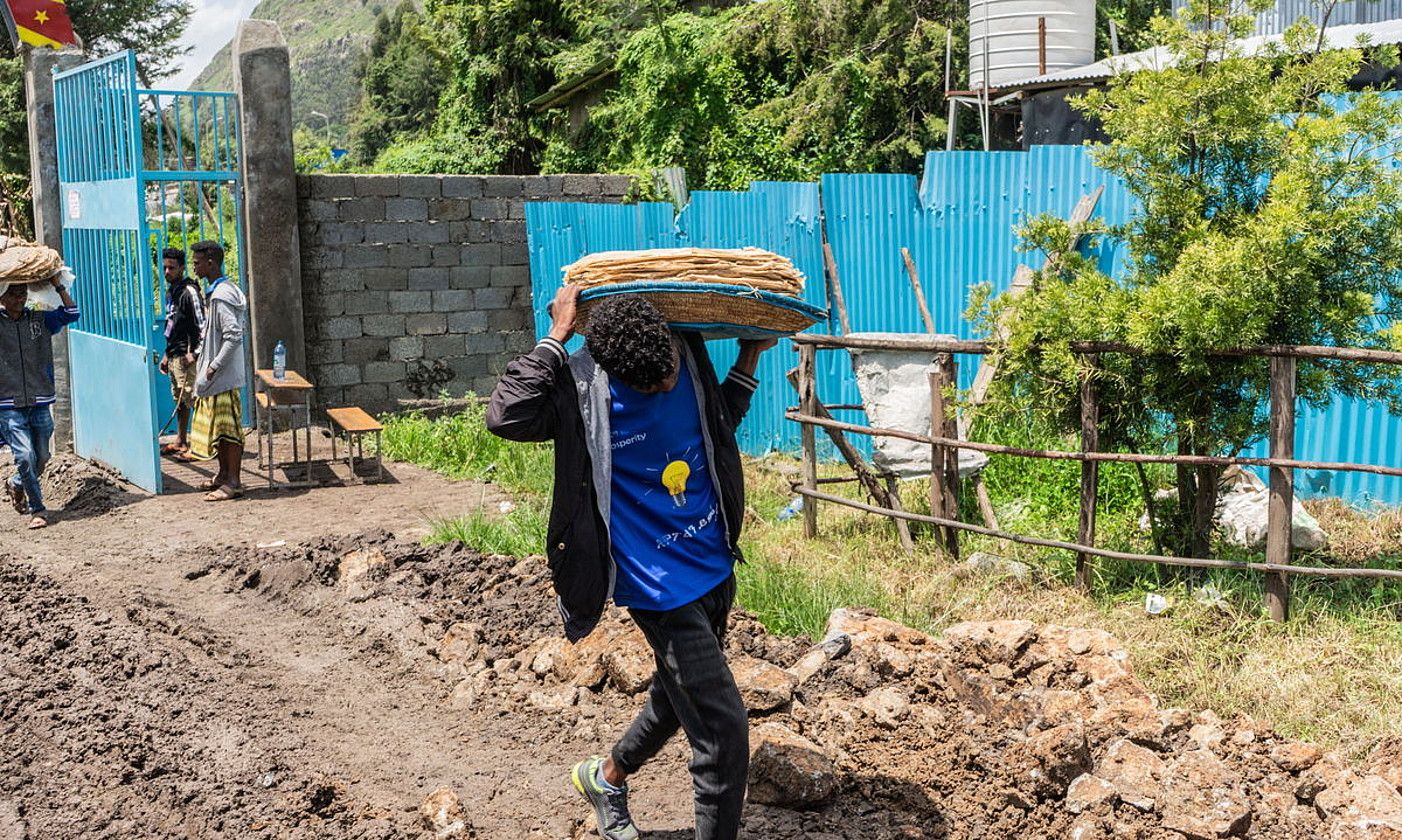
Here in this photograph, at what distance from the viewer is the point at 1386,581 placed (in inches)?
246

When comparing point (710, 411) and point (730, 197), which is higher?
point (730, 197)

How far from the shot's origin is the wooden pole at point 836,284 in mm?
9562

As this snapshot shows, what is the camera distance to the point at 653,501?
12.4ft

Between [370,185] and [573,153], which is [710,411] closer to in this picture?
[370,185]

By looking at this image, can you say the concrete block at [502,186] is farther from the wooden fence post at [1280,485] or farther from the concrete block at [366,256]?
the wooden fence post at [1280,485]

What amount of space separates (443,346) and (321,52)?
111549mm

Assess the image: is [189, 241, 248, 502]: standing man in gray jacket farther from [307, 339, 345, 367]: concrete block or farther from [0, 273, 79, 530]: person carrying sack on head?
[307, 339, 345, 367]: concrete block

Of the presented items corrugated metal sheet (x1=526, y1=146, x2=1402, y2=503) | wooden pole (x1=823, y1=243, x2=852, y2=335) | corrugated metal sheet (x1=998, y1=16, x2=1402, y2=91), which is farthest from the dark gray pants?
corrugated metal sheet (x1=998, y1=16, x2=1402, y2=91)

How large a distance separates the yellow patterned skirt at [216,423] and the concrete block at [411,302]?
9.48 ft

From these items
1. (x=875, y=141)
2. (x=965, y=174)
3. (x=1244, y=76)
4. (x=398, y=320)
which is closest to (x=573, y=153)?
(x=875, y=141)

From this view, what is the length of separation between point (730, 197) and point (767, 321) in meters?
6.81

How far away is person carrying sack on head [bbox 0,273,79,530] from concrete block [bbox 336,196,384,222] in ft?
10.2

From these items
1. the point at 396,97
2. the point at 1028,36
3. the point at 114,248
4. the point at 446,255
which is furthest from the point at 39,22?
the point at 396,97

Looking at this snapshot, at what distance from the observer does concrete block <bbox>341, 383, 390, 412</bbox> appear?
40.0ft
